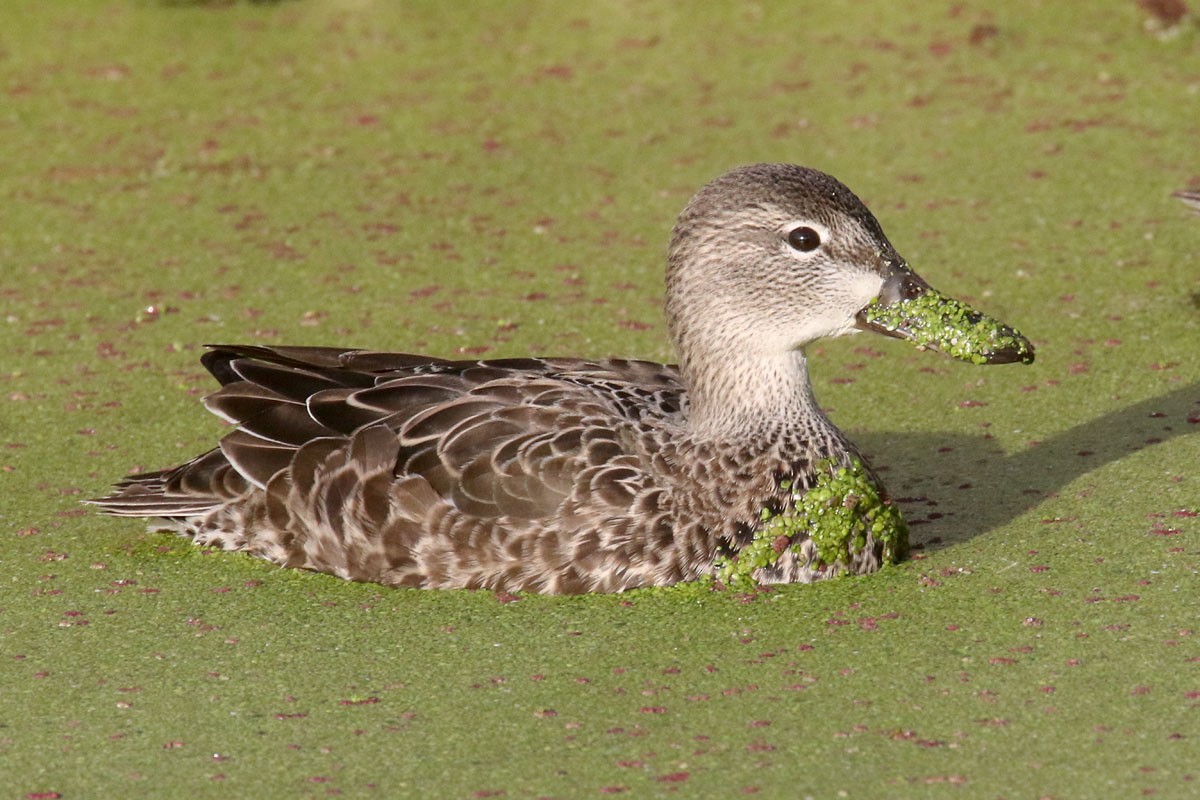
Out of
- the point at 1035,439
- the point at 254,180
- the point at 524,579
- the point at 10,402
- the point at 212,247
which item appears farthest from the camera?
the point at 254,180

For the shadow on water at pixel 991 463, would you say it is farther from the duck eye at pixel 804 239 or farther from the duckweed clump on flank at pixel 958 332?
the duck eye at pixel 804 239

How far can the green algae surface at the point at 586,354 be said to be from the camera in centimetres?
375

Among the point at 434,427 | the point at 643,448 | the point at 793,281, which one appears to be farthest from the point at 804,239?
the point at 434,427

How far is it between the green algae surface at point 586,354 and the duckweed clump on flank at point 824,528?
3.5 inches

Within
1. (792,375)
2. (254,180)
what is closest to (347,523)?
(792,375)

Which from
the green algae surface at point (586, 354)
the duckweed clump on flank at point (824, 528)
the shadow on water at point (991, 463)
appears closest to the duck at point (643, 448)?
the duckweed clump on flank at point (824, 528)

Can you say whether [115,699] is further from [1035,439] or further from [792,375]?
[1035,439]

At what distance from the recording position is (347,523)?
186 inches

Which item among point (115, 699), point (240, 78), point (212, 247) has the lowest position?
point (115, 699)

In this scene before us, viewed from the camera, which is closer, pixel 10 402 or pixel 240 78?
pixel 10 402

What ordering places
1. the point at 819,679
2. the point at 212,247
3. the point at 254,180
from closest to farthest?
the point at 819,679 → the point at 212,247 → the point at 254,180

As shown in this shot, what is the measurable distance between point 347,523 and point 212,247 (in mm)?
3138

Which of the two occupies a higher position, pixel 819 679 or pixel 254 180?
pixel 254 180

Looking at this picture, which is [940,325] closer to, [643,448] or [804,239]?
[804,239]
